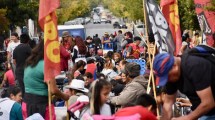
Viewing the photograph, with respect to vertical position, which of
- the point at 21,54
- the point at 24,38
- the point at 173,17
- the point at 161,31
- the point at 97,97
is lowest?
the point at 97,97

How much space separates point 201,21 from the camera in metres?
12.6

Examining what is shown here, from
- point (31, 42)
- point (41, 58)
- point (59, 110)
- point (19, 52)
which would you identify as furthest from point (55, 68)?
→ point (31, 42)

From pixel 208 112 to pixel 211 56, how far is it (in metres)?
0.59

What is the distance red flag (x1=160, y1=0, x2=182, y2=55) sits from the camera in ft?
36.1

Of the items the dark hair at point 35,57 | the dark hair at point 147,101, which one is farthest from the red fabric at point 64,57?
the dark hair at point 147,101

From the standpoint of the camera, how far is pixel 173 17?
37.0ft

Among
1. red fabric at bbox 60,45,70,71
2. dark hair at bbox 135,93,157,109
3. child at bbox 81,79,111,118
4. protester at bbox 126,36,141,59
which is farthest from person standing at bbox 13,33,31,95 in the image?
protester at bbox 126,36,141,59

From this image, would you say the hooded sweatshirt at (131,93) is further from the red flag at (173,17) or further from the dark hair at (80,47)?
the dark hair at (80,47)

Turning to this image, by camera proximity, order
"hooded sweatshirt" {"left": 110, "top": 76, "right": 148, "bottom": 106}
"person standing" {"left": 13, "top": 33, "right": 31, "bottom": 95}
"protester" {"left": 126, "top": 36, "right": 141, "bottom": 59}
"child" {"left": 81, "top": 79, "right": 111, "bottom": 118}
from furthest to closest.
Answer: "protester" {"left": 126, "top": 36, "right": 141, "bottom": 59}
"person standing" {"left": 13, "top": 33, "right": 31, "bottom": 95}
"hooded sweatshirt" {"left": 110, "top": 76, "right": 148, "bottom": 106}
"child" {"left": 81, "top": 79, "right": 111, "bottom": 118}

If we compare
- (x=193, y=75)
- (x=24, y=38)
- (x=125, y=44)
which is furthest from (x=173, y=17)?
(x=125, y=44)

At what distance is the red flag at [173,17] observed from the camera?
36.1ft

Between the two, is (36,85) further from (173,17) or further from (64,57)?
(64,57)

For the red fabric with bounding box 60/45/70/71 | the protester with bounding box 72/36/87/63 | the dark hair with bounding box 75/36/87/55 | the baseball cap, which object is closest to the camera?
the baseball cap

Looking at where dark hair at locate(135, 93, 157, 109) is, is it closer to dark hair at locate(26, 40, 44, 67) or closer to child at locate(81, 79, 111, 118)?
child at locate(81, 79, 111, 118)
